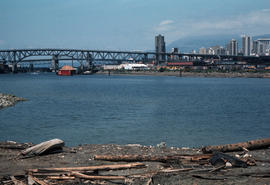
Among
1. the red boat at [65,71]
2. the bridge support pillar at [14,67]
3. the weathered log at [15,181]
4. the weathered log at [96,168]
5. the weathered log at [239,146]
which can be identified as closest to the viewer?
the weathered log at [15,181]

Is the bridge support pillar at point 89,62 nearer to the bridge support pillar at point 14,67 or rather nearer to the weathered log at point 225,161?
the bridge support pillar at point 14,67

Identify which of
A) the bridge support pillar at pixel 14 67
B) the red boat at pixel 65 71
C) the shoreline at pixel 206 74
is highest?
the bridge support pillar at pixel 14 67

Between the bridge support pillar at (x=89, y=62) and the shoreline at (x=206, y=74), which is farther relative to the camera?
the bridge support pillar at (x=89, y=62)

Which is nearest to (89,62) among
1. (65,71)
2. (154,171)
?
(65,71)

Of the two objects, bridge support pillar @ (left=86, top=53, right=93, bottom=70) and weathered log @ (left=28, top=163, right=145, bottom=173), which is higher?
bridge support pillar @ (left=86, top=53, right=93, bottom=70)

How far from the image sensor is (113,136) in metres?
15.0

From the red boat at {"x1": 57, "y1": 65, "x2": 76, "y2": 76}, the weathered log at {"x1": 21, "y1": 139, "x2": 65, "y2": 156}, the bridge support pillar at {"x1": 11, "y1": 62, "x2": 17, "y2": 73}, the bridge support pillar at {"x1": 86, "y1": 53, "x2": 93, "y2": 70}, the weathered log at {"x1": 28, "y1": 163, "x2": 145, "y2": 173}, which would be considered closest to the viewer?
the weathered log at {"x1": 28, "y1": 163, "x2": 145, "y2": 173}

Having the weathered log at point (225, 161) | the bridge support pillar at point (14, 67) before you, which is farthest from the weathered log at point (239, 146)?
the bridge support pillar at point (14, 67)

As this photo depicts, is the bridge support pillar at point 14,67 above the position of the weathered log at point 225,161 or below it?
above

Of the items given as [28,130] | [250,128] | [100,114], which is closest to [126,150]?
[28,130]

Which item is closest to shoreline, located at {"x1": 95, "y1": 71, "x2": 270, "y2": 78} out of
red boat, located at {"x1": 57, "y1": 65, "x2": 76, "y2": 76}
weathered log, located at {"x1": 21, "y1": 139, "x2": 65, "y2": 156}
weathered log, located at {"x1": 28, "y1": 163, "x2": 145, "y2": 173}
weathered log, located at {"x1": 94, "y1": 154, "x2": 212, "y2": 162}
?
red boat, located at {"x1": 57, "y1": 65, "x2": 76, "y2": 76}

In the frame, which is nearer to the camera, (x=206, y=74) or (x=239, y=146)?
(x=239, y=146)

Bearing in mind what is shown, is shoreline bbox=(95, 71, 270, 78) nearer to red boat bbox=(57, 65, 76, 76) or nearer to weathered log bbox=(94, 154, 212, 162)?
red boat bbox=(57, 65, 76, 76)

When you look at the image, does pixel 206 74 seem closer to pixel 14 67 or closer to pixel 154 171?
pixel 14 67
